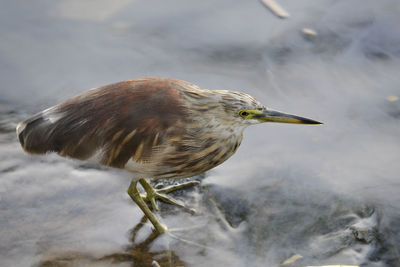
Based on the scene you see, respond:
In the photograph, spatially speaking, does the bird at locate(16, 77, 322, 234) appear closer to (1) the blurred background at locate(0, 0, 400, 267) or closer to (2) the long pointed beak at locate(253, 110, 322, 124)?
(2) the long pointed beak at locate(253, 110, 322, 124)

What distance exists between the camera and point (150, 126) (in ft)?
11.4

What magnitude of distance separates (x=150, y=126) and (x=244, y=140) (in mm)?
1378

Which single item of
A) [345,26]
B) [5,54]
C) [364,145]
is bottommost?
[364,145]

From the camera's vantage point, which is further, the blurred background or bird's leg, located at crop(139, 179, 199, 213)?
bird's leg, located at crop(139, 179, 199, 213)

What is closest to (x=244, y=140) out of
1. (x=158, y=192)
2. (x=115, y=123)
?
(x=158, y=192)

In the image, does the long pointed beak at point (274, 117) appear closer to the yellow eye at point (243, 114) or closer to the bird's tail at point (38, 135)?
the yellow eye at point (243, 114)

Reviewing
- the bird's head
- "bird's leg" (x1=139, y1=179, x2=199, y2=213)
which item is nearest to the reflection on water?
"bird's leg" (x1=139, y1=179, x2=199, y2=213)

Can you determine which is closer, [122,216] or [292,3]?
[122,216]

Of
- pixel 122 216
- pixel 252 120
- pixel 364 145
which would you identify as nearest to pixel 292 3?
pixel 364 145

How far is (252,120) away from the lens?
11.7 ft

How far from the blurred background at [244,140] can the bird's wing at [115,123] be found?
0.56 m

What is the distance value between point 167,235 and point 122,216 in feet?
1.27

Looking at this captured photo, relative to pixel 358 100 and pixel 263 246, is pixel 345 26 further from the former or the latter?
pixel 263 246

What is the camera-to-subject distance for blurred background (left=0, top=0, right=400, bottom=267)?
12.1 ft
